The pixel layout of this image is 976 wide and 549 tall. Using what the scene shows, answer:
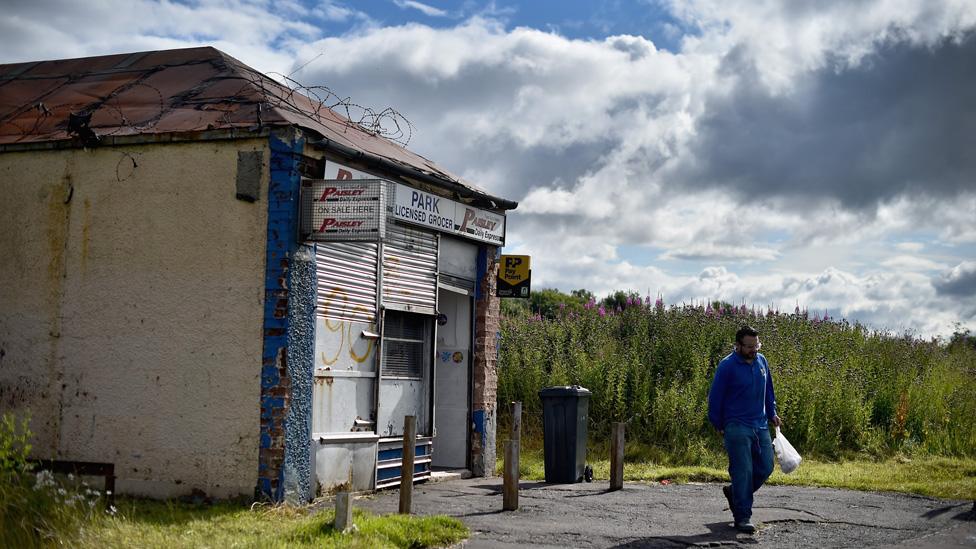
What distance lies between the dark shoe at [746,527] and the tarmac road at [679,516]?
7 centimetres

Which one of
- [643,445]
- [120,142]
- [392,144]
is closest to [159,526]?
[120,142]

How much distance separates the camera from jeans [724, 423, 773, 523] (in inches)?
378

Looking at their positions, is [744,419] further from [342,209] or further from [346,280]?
[346,280]

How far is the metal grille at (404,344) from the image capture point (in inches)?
505

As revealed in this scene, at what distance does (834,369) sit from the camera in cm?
1861

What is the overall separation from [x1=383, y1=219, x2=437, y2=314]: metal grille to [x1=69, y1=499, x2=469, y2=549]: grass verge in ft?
11.2

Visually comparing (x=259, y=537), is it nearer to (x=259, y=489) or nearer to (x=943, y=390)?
(x=259, y=489)

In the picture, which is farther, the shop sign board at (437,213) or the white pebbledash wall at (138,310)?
the shop sign board at (437,213)

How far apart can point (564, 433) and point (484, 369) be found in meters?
1.57

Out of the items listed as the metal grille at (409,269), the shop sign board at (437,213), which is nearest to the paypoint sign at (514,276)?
the shop sign board at (437,213)

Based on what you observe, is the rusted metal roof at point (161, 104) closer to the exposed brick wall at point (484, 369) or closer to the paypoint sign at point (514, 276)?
the paypoint sign at point (514, 276)

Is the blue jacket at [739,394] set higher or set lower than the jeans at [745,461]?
higher

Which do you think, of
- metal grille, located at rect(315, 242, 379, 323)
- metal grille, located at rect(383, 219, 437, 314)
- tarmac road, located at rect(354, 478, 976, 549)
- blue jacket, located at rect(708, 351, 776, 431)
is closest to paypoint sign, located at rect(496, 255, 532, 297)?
metal grille, located at rect(383, 219, 437, 314)

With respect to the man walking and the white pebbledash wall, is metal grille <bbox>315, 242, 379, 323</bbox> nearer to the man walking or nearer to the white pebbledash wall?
the white pebbledash wall
